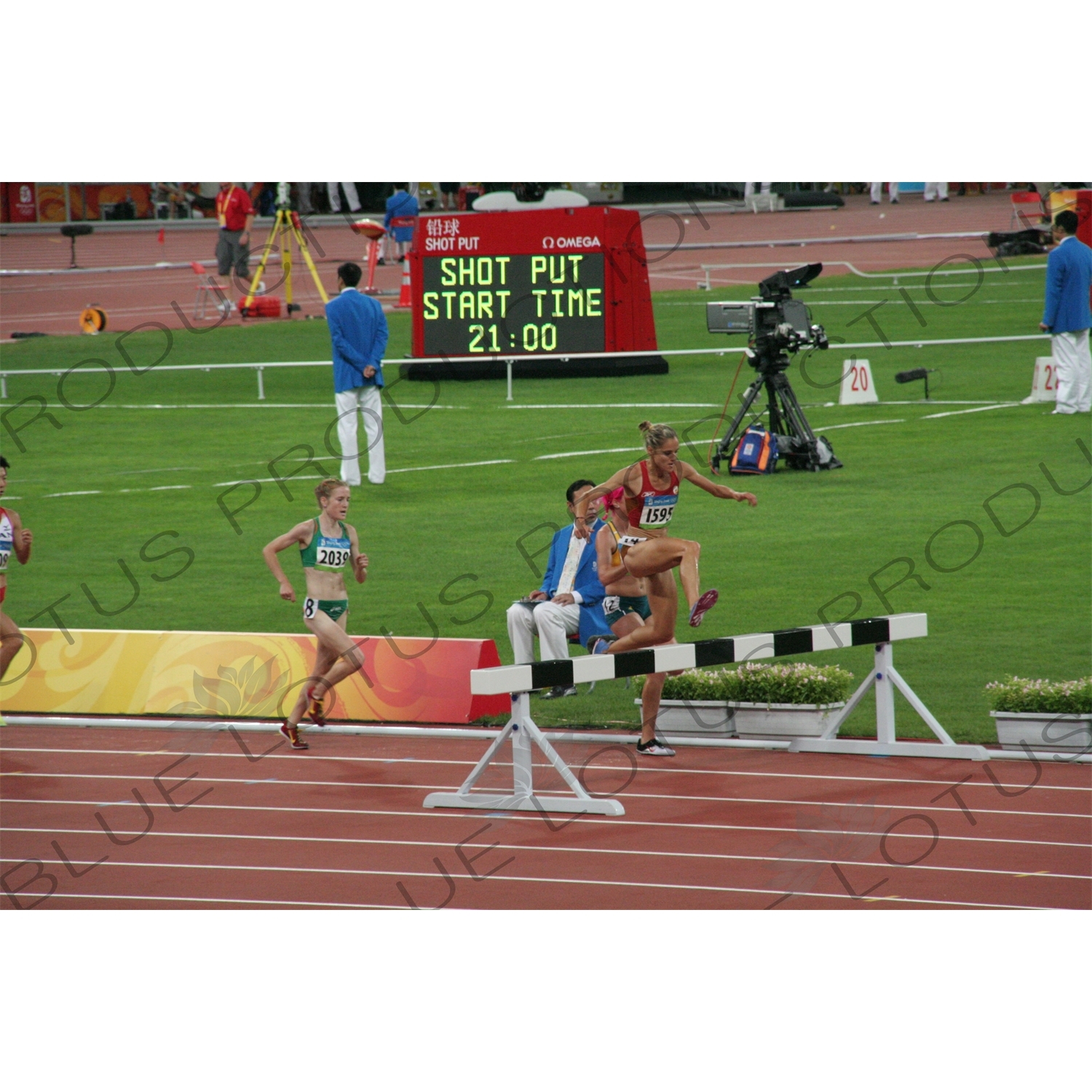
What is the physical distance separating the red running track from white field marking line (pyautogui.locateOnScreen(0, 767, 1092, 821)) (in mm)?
17

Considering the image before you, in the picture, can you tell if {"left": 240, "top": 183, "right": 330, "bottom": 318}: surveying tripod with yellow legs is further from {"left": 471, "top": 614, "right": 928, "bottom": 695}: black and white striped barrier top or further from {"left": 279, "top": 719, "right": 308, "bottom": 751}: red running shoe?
{"left": 471, "top": 614, "right": 928, "bottom": 695}: black and white striped barrier top

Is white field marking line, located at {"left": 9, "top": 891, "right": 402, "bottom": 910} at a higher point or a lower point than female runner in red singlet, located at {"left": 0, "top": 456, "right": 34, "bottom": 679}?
lower

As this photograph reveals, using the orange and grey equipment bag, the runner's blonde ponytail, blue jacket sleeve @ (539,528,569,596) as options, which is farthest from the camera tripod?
the runner's blonde ponytail

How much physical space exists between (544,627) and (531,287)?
12341mm

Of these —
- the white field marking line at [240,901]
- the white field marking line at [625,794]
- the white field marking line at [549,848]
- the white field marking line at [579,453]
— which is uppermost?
the white field marking line at [579,453]

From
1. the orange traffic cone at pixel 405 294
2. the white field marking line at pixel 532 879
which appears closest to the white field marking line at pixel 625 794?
the white field marking line at pixel 532 879

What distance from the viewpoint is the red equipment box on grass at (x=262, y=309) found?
102 ft

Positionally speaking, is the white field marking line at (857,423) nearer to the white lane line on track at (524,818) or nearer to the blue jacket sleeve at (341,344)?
the blue jacket sleeve at (341,344)

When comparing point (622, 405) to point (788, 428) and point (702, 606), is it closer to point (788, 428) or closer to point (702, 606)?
point (788, 428)

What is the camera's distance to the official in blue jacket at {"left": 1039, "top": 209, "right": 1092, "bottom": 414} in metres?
18.9

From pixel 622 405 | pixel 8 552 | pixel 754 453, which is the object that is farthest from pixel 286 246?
pixel 8 552

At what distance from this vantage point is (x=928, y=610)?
517 inches

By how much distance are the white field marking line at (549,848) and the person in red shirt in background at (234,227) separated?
21.4m

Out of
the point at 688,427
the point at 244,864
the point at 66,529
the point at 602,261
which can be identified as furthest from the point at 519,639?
the point at 602,261
